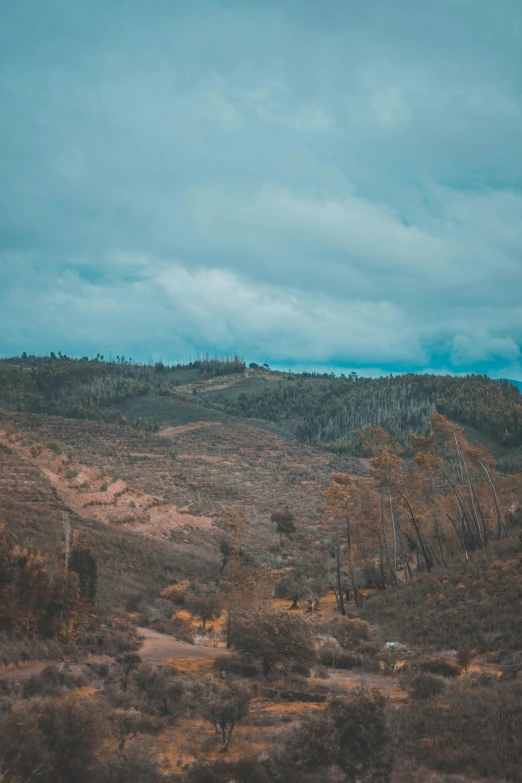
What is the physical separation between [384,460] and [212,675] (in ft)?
66.2

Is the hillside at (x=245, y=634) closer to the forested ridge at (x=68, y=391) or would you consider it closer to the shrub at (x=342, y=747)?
the shrub at (x=342, y=747)

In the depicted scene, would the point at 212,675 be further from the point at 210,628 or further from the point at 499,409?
the point at 499,409

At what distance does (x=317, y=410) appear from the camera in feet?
626

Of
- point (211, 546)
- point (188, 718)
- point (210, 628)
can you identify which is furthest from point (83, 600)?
point (211, 546)

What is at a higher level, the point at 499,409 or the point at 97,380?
the point at 97,380

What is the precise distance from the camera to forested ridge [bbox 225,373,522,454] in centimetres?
15038

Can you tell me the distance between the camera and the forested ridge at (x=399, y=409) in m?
150

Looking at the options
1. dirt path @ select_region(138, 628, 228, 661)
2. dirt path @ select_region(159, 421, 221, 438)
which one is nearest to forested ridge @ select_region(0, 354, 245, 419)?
dirt path @ select_region(159, 421, 221, 438)

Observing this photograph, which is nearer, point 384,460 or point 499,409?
point 384,460

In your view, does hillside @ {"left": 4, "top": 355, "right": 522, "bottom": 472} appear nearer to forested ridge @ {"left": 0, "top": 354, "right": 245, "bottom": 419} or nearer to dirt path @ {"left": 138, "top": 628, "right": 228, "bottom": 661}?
forested ridge @ {"left": 0, "top": 354, "right": 245, "bottom": 419}

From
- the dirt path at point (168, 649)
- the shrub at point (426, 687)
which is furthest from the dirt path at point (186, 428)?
the shrub at point (426, 687)

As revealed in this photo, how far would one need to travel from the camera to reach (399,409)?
177 metres

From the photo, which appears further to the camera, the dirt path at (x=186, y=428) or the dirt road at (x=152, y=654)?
the dirt path at (x=186, y=428)

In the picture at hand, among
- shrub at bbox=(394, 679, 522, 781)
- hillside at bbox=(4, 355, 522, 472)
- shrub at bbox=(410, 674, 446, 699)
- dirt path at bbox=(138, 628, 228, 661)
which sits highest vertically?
hillside at bbox=(4, 355, 522, 472)
